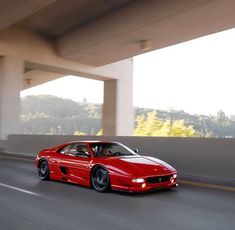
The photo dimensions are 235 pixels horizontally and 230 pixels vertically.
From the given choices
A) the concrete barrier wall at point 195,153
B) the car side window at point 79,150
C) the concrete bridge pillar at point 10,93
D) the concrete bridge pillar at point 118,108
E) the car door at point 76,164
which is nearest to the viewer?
the car door at point 76,164

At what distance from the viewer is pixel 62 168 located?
31.1 feet

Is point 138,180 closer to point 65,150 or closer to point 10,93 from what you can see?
point 65,150

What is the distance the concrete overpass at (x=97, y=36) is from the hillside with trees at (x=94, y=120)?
2520cm

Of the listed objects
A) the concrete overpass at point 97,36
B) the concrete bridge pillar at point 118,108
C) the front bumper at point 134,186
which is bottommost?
the front bumper at point 134,186

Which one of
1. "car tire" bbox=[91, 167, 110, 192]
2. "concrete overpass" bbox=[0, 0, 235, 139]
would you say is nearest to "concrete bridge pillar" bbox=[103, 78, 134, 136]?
"concrete overpass" bbox=[0, 0, 235, 139]

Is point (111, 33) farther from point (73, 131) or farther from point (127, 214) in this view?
point (73, 131)

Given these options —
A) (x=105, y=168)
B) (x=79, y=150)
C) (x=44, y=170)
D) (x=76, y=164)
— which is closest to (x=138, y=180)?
(x=105, y=168)

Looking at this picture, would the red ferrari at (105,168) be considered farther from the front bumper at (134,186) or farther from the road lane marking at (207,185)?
the road lane marking at (207,185)

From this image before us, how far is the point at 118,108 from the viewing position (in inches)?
1207

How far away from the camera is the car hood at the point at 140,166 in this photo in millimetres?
7734

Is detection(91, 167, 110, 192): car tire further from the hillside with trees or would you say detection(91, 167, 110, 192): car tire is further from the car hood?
the hillside with trees

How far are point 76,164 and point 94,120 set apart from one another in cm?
6197

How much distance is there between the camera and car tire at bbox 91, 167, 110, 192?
8.15 metres

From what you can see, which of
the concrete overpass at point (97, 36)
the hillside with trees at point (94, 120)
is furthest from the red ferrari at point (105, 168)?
the hillside with trees at point (94, 120)
